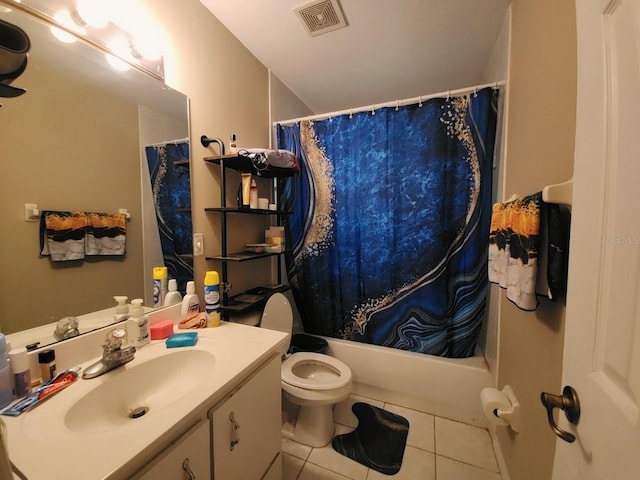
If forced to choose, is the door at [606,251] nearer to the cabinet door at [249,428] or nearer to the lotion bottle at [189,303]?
the cabinet door at [249,428]

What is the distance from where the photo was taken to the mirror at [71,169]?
74 cm

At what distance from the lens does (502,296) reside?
1.36m

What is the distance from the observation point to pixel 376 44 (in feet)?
5.28

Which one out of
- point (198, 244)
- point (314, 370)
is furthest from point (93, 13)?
point (314, 370)

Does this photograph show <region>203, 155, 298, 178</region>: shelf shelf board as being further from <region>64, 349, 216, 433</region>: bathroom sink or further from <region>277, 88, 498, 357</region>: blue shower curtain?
<region>64, 349, 216, 433</region>: bathroom sink

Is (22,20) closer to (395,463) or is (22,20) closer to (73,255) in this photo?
(73,255)

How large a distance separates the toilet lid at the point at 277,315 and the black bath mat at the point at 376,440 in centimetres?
72

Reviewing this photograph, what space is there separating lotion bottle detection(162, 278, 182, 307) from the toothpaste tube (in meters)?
0.41

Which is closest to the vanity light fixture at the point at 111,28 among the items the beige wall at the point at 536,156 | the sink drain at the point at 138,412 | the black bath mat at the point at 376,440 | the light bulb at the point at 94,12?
the light bulb at the point at 94,12

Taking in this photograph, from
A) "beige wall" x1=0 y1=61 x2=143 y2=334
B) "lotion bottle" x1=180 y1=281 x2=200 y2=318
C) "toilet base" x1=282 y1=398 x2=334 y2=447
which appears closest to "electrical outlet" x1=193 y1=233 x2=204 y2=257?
"lotion bottle" x1=180 y1=281 x2=200 y2=318

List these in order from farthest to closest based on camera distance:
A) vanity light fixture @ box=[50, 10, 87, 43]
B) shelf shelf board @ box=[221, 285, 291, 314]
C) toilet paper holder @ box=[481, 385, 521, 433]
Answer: shelf shelf board @ box=[221, 285, 291, 314], toilet paper holder @ box=[481, 385, 521, 433], vanity light fixture @ box=[50, 10, 87, 43]

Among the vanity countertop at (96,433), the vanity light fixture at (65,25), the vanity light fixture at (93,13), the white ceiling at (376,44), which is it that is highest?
the white ceiling at (376,44)

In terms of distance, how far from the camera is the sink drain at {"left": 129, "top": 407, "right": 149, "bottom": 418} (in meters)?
0.80

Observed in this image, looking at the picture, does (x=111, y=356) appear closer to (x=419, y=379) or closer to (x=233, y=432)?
(x=233, y=432)
